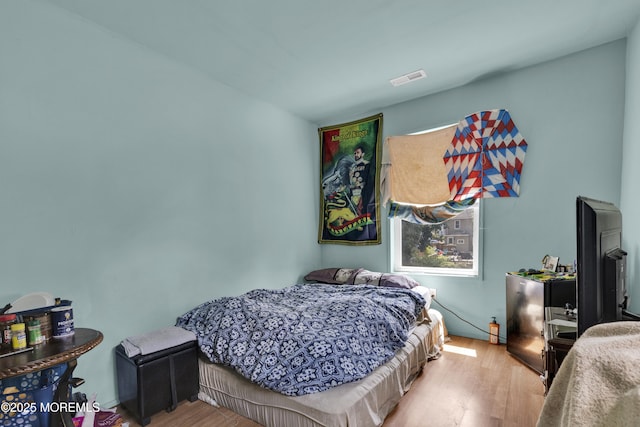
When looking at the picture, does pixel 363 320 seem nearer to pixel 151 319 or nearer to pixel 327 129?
→ pixel 151 319

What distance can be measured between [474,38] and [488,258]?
2.05 meters

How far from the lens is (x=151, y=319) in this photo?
2457 mm

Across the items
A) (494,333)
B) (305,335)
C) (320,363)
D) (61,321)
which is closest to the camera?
(61,321)

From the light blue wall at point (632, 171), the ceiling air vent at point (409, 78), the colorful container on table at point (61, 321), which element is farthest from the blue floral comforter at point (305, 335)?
the ceiling air vent at point (409, 78)

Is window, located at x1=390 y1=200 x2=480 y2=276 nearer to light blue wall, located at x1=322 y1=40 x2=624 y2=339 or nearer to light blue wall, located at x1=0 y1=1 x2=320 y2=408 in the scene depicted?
light blue wall, located at x1=322 y1=40 x2=624 y2=339

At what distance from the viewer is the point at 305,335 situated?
6.56 feet

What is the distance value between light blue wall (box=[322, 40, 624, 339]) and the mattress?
45.4 inches

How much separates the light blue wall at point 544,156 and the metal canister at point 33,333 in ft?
10.8

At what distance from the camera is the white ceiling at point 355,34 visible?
2.08m

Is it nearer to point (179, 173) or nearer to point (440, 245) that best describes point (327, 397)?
point (179, 173)

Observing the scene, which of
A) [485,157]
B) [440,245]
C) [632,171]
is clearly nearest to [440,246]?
[440,245]

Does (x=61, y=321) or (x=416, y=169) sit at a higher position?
(x=416, y=169)

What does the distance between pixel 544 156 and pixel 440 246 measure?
4.34ft

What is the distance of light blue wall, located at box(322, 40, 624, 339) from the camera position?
8.63 feet
